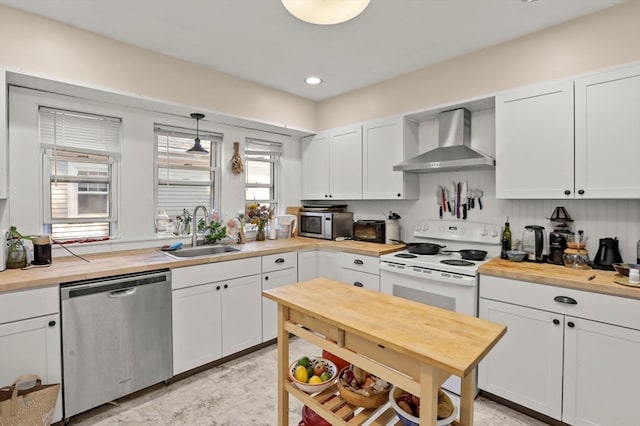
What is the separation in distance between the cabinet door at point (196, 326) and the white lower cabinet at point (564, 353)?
208 centimetres

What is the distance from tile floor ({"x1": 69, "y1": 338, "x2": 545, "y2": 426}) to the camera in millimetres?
2127

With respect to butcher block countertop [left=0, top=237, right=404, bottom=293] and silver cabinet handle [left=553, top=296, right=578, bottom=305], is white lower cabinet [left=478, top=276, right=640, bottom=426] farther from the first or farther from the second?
butcher block countertop [left=0, top=237, right=404, bottom=293]

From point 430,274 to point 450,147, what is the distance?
117 cm

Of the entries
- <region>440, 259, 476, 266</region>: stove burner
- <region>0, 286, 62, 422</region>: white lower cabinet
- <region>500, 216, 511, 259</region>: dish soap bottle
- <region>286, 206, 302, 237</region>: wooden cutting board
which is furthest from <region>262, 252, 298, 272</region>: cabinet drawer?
<region>500, 216, 511, 259</region>: dish soap bottle

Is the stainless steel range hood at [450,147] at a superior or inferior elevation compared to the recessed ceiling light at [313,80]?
inferior

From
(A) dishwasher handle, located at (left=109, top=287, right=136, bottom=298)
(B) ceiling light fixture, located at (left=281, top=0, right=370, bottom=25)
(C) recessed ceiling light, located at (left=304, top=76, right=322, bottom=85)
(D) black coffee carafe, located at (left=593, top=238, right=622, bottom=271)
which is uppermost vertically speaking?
(C) recessed ceiling light, located at (left=304, top=76, right=322, bottom=85)

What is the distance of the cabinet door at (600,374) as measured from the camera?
179 cm

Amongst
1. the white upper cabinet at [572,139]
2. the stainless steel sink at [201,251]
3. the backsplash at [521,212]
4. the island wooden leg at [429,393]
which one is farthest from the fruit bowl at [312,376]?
the backsplash at [521,212]

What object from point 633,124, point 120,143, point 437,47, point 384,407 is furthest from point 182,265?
point 633,124

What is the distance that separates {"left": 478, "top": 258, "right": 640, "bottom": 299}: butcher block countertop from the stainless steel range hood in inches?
33.9

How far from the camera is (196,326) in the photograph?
2641 millimetres

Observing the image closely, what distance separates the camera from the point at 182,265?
100 inches

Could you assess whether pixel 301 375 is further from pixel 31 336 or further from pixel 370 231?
pixel 370 231

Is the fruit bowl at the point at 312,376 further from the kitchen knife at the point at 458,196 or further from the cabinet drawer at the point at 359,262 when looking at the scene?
the kitchen knife at the point at 458,196
